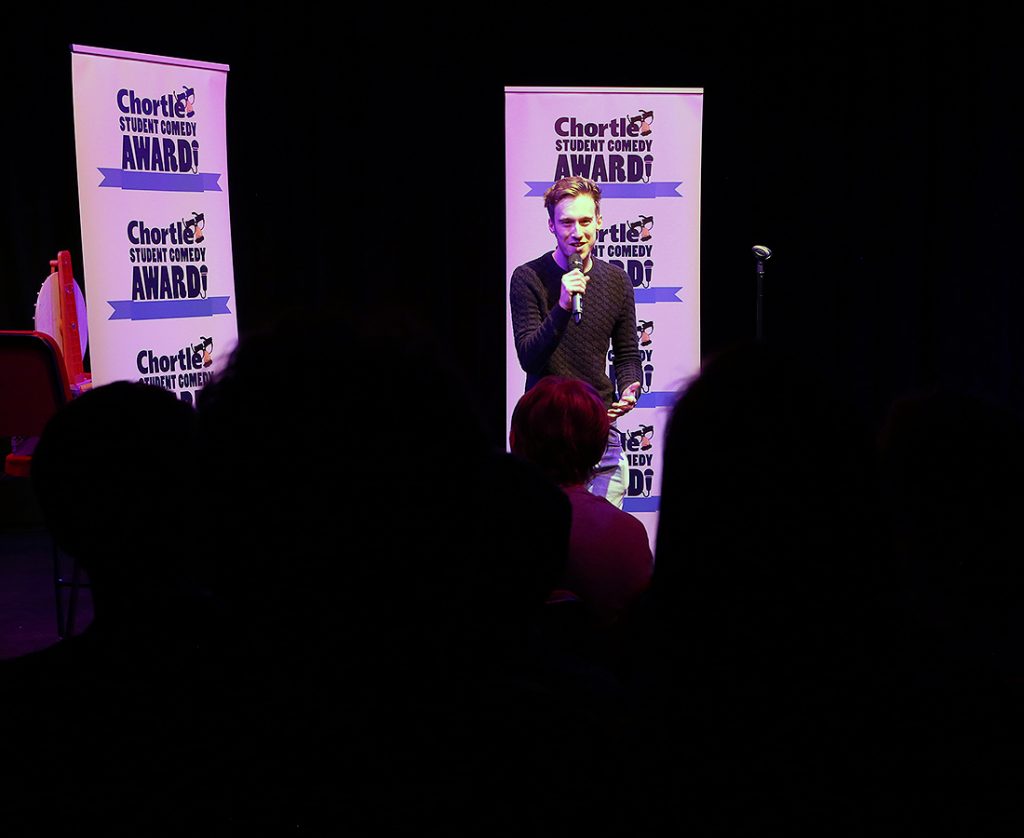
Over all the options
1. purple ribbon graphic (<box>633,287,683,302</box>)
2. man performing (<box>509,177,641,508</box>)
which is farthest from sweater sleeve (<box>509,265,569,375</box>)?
purple ribbon graphic (<box>633,287,683,302</box>)

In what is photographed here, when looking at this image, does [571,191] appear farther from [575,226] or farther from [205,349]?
[205,349]

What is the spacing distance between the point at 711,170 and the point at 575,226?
2498 millimetres

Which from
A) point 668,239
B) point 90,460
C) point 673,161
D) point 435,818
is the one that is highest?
point 673,161

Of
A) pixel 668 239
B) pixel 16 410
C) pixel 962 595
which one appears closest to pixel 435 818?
pixel 962 595

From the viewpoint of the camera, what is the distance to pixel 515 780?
2.67 feet

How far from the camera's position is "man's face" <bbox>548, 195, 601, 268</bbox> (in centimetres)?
367

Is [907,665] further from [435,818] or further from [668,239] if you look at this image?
[668,239]

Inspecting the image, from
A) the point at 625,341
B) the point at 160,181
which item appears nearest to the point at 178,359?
the point at 160,181

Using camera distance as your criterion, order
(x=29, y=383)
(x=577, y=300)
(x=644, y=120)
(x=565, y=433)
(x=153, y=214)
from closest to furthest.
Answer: (x=565, y=433) < (x=29, y=383) < (x=577, y=300) < (x=153, y=214) < (x=644, y=120)

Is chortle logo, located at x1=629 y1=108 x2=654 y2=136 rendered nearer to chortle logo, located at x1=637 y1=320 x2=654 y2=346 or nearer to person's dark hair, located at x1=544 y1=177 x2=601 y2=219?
chortle logo, located at x1=637 y1=320 x2=654 y2=346

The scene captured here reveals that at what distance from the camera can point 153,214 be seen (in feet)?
13.4

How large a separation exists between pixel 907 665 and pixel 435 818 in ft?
1.35

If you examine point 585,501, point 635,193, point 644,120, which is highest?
point 644,120

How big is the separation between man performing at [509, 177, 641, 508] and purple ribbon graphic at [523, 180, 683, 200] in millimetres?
1258
